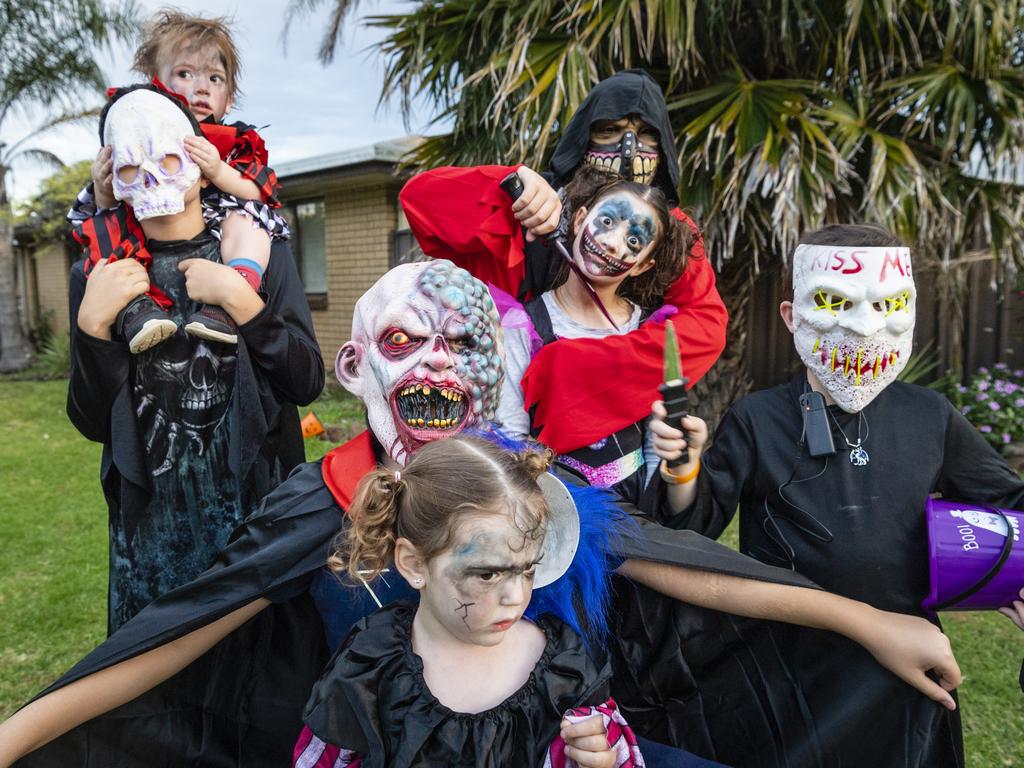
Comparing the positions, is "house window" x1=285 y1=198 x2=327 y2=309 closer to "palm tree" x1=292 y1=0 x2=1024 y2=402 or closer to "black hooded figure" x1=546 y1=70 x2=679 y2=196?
"palm tree" x1=292 y1=0 x2=1024 y2=402

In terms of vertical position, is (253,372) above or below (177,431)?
above

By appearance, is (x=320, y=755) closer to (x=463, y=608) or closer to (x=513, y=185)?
(x=463, y=608)

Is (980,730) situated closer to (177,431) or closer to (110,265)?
(177,431)

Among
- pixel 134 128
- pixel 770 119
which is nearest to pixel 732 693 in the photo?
pixel 134 128

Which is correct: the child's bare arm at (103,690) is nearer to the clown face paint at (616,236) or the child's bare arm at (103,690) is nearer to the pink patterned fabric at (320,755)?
the pink patterned fabric at (320,755)

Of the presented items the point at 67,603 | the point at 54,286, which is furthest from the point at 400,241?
the point at 54,286

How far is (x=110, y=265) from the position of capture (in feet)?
7.11

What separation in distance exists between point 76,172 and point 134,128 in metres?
16.4

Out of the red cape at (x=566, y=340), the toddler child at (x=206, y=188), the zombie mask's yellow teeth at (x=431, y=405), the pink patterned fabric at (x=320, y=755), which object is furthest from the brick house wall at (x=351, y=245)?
the pink patterned fabric at (x=320, y=755)

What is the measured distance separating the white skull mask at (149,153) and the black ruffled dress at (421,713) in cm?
136

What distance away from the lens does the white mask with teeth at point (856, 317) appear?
6.50ft

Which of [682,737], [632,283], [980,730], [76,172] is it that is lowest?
[980,730]

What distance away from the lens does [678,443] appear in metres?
1.75

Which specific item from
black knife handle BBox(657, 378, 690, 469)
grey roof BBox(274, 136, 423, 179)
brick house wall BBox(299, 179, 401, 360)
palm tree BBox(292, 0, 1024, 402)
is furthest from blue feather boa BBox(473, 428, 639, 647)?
brick house wall BBox(299, 179, 401, 360)
